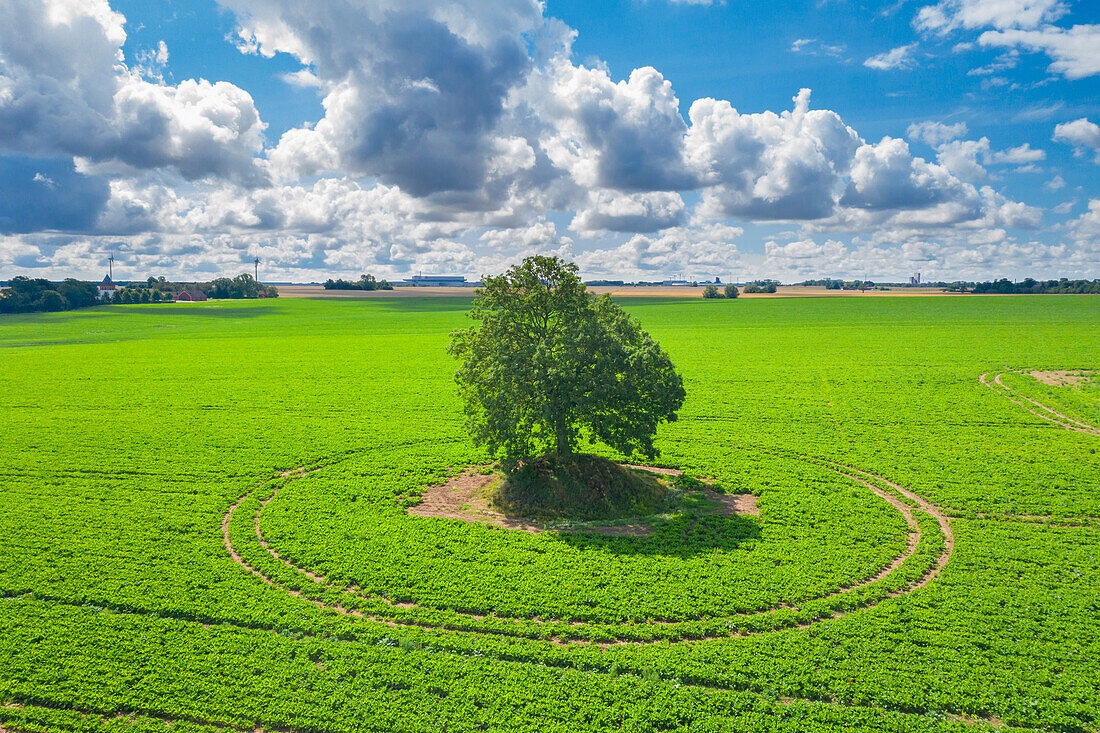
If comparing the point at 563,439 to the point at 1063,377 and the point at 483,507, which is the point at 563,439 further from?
the point at 1063,377

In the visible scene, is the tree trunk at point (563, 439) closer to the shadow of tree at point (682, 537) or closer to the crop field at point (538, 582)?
the shadow of tree at point (682, 537)

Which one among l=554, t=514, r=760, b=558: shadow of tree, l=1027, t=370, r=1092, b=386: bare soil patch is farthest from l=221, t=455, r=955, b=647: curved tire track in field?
l=1027, t=370, r=1092, b=386: bare soil patch

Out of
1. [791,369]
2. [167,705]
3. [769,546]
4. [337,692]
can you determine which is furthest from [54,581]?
[791,369]

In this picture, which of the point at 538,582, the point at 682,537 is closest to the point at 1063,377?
the point at 682,537

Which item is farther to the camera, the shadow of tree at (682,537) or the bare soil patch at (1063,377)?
the bare soil patch at (1063,377)

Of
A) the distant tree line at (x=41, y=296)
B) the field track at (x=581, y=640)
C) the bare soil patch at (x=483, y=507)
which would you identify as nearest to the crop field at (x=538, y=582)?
the field track at (x=581, y=640)
